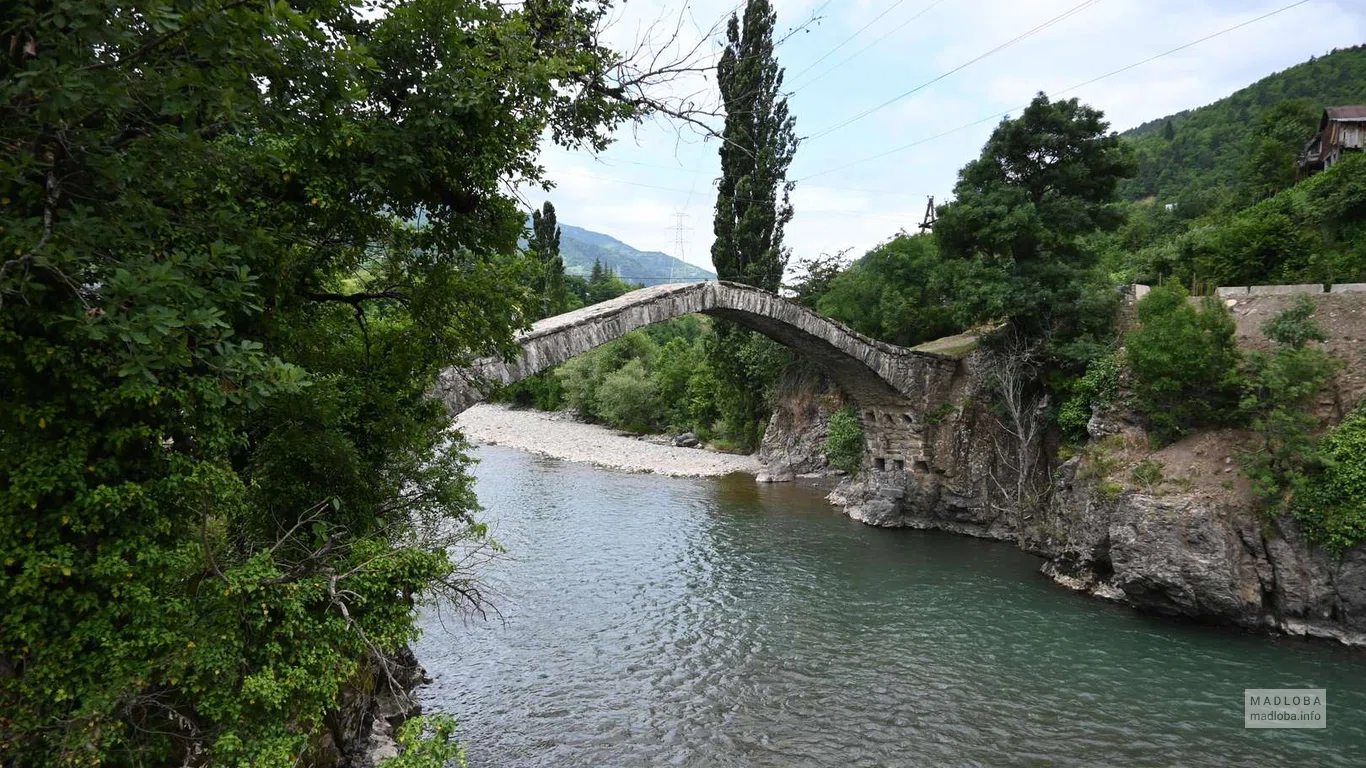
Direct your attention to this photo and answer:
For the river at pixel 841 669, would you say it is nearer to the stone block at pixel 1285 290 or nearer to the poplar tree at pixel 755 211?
the stone block at pixel 1285 290

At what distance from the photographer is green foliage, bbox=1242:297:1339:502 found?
999 centimetres

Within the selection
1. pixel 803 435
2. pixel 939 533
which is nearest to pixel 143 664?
pixel 939 533

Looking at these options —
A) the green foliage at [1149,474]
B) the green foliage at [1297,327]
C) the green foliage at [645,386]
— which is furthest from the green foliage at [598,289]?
the green foliage at [1297,327]

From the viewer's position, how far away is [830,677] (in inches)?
360

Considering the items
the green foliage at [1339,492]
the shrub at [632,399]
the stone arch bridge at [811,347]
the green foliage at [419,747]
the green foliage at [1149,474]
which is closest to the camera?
the green foliage at [419,747]

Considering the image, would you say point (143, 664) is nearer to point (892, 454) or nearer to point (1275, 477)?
point (1275, 477)

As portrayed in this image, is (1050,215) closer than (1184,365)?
No

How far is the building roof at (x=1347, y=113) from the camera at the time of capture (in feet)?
82.0

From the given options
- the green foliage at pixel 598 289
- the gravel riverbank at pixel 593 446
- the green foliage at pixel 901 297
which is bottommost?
the gravel riverbank at pixel 593 446

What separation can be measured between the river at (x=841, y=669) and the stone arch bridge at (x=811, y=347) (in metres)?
3.80

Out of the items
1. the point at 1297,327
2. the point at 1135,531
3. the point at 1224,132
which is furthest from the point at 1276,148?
the point at 1224,132

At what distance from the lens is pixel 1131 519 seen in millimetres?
11133

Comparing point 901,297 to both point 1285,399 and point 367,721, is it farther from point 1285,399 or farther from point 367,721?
point 367,721

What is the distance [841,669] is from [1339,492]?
7.42 meters
